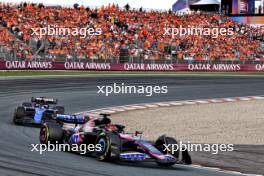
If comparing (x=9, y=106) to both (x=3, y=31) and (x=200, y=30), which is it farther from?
(x=200, y=30)

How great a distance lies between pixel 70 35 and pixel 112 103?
17993mm

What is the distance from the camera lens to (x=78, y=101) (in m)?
24.9

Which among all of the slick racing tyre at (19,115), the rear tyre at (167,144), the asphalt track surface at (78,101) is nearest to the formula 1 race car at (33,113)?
the slick racing tyre at (19,115)

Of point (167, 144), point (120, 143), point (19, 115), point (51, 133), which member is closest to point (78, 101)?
point (19, 115)

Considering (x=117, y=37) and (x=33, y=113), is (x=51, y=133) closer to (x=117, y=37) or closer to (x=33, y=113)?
(x=33, y=113)

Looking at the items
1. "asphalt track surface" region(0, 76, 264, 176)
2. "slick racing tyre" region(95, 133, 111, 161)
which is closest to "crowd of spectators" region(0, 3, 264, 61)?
"asphalt track surface" region(0, 76, 264, 176)

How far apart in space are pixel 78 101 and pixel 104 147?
45.1 feet

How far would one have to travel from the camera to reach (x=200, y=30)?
50875mm

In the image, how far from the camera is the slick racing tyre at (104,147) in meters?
11.2

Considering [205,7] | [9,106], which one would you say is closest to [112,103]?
[9,106]

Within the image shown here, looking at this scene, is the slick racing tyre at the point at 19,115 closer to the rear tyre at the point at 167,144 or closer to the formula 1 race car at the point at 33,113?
the formula 1 race car at the point at 33,113

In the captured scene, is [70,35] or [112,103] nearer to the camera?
[112,103]

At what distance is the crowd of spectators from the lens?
40.5m

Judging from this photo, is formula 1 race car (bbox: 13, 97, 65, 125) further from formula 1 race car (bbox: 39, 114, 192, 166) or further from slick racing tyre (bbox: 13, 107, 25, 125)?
formula 1 race car (bbox: 39, 114, 192, 166)
